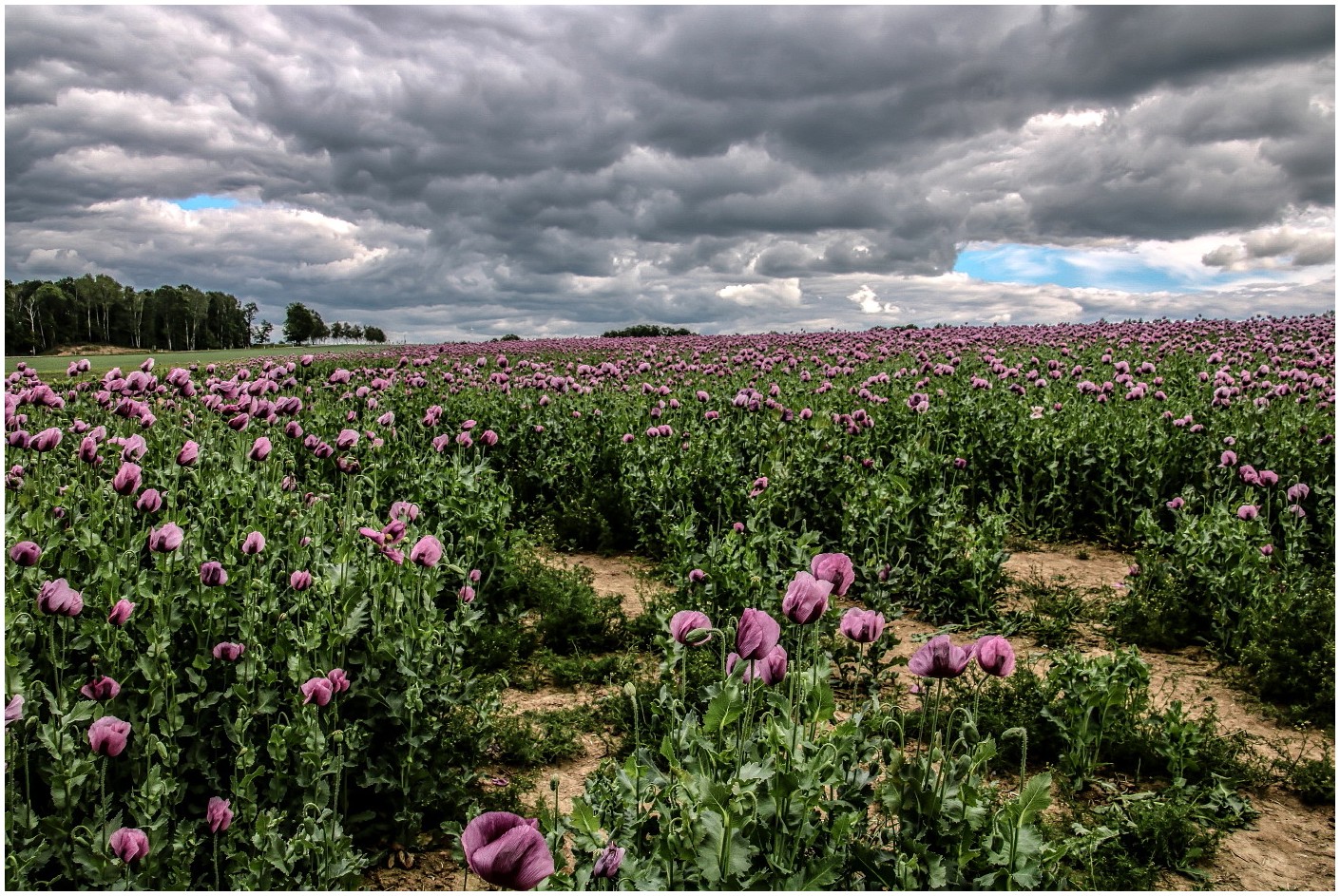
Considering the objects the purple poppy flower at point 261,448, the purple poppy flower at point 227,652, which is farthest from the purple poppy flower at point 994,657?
the purple poppy flower at point 261,448

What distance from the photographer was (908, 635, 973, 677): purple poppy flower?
1926 mm

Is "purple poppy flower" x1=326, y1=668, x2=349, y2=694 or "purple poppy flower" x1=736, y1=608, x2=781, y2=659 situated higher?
"purple poppy flower" x1=736, y1=608, x2=781, y2=659

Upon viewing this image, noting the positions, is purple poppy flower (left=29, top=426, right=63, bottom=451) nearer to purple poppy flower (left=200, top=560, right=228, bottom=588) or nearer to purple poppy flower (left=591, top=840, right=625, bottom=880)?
purple poppy flower (left=200, top=560, right=228, bottom=588)

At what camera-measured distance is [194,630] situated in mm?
3176

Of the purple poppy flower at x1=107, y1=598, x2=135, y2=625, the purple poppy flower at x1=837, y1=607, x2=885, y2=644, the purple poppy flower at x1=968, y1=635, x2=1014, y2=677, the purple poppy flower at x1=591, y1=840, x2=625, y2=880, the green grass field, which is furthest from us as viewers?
the green grass field

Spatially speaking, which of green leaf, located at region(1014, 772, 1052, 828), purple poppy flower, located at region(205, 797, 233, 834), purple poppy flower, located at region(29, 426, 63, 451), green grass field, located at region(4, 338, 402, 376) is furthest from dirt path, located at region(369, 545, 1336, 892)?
green grass field, located at region(4, 338, 402, 376)

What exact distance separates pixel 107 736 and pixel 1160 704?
15.4ft

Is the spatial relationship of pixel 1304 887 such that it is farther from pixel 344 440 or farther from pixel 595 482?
pixel 595 482

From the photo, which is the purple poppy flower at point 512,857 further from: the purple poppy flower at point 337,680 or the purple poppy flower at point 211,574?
the purple poppy flower at point 211,574

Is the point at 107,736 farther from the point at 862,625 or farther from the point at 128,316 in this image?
the point at 128,316

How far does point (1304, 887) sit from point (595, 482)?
579 cm

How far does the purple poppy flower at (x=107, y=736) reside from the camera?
2330 millimetres

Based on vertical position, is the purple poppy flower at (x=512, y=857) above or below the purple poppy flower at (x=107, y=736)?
above

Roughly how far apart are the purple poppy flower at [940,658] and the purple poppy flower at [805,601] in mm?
252
